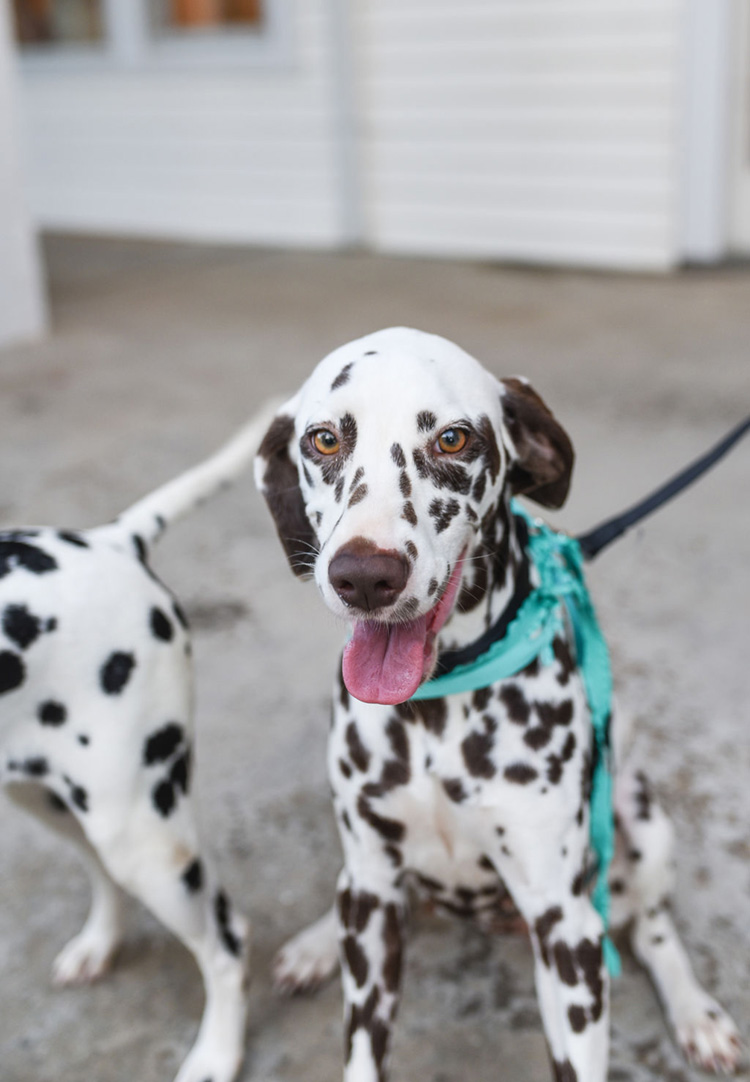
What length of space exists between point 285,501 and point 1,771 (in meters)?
0.57

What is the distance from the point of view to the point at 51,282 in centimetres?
762

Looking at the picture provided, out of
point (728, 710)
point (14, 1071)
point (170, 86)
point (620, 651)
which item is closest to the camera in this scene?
point (14, 1071)

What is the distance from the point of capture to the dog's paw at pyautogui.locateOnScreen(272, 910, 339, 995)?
6.72 ft

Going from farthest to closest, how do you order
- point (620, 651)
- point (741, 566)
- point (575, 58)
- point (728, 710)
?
1. point (575, 58)
2. point (741, 566)
3. point (620, 651)
4. point (728, 710)

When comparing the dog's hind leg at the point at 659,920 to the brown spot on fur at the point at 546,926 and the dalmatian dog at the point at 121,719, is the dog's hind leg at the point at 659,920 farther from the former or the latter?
the dalmatian dog at the point at 121,719

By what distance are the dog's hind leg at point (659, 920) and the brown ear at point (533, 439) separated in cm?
63

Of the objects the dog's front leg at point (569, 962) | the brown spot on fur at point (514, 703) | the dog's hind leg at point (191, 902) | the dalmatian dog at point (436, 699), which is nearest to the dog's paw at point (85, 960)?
the dog's hind leg at point (191, 902)

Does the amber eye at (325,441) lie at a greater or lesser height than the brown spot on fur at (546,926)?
greater

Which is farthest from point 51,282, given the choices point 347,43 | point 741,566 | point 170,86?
point 741,566

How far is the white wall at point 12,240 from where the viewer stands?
19.4 ft

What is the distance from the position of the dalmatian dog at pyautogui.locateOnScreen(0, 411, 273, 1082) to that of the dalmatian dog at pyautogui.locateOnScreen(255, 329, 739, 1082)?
25 cm

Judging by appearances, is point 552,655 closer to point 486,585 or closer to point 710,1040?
point 486,585

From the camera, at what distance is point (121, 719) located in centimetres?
166

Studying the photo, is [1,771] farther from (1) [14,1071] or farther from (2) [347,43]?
(2) [347,43]
